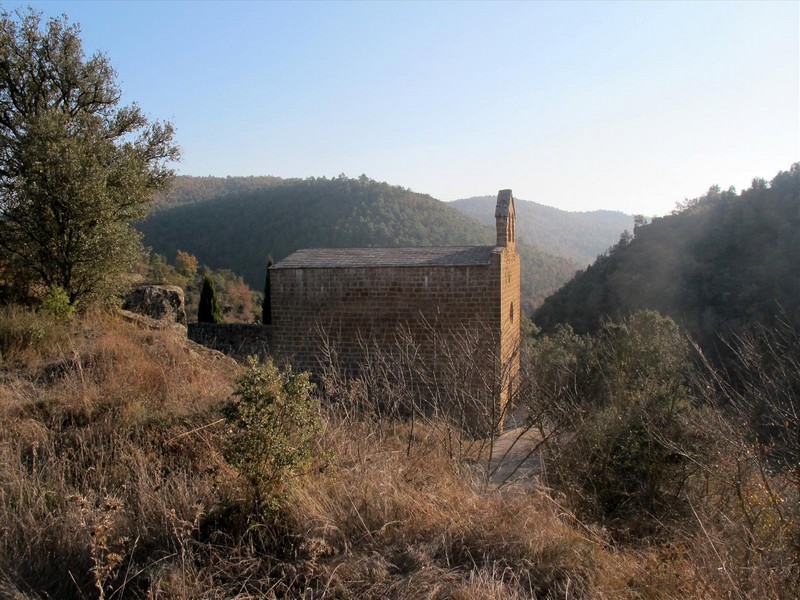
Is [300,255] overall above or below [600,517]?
above

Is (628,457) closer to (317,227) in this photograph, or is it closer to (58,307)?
(58,307)

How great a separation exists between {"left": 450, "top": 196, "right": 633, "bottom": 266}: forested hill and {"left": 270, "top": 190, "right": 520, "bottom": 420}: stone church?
57291 millimetres

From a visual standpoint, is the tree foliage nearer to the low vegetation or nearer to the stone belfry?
the low vegetation

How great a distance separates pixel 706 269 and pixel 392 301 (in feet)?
76.7

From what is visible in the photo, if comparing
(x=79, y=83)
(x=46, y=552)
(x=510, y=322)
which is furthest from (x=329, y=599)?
(x=79, y=83)

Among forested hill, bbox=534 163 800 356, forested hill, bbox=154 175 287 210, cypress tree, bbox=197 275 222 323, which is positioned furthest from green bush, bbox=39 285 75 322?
forested hill, bbox=154 175 287 210

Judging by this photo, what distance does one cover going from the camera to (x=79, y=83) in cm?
1073

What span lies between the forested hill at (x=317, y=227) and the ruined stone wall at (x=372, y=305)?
30143 millimetres

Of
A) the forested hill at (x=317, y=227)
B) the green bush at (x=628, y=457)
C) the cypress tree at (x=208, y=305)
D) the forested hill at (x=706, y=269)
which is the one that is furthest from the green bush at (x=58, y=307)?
the forested hill at (x=317, y=227)

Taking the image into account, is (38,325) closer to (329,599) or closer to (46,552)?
(46,552)

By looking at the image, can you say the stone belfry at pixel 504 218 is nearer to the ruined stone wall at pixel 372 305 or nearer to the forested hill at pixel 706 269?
the ruined stone wall at pixel 372 305

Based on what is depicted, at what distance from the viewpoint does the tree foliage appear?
8344 millimetres

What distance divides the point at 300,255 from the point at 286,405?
9.49 meters

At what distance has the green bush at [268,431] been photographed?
309cm
